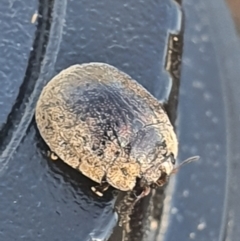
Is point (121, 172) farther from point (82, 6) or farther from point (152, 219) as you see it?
point (82, 6)

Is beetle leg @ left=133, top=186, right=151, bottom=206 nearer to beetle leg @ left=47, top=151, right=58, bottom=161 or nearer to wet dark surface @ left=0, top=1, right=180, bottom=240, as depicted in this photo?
wet dark surface @ left=0, top=1, right=180, bottom=240

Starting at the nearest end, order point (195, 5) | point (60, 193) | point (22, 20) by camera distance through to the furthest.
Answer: point (60, 193)
point (22, 20)
point (195, 5)

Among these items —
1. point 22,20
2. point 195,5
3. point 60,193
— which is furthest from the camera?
point 195,5

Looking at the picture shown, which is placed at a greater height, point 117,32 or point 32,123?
point 117,32

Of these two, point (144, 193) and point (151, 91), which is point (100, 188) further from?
point (151, 91)

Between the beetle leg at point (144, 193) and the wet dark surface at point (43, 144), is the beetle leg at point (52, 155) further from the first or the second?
the beetle leg at point (144, 193)

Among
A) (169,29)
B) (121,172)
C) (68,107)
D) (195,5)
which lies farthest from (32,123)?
(195,5)

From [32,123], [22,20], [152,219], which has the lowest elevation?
[152,219]

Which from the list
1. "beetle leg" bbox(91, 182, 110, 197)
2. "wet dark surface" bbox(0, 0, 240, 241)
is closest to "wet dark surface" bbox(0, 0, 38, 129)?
"wet dark surface" bbox(0, 0, 240, 241)

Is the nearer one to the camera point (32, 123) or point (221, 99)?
point (32, 123)

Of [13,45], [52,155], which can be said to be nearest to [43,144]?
[52,155]
